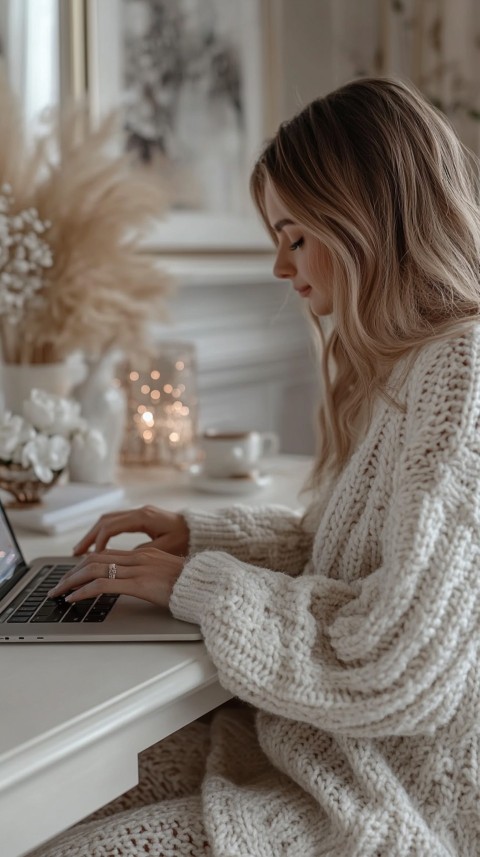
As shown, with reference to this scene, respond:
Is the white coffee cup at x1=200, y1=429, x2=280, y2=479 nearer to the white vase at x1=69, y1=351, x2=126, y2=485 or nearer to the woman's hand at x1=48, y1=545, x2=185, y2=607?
the white vase at x1=69, y1=351, x2=126, y2=485

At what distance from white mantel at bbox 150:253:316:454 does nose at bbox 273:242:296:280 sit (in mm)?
844

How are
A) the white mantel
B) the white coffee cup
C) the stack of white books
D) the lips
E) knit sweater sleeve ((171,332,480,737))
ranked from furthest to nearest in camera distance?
the white mantel
the white coffee cup
the stack of white books
the lips
knit sweater sleeve ((171,332,480,737))

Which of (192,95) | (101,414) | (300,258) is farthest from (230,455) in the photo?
(192,95)

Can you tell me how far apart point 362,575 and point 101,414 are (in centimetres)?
75

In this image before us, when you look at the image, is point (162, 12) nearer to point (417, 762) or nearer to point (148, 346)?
point (148, 346)

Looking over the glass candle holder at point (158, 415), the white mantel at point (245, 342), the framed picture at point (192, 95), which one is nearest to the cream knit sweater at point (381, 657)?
the glass candle holder at point (158, 415)

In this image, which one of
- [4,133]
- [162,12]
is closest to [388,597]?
[4,133]

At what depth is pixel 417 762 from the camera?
0.90 meters

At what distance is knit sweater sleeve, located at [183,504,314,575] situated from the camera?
1.18 meters

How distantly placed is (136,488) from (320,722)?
0.85 m

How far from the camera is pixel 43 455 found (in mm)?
1371

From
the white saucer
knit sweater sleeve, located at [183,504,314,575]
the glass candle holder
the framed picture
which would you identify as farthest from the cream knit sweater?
the framed picture

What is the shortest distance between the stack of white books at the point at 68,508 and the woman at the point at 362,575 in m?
0.18

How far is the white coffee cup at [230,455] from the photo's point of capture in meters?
1.63
